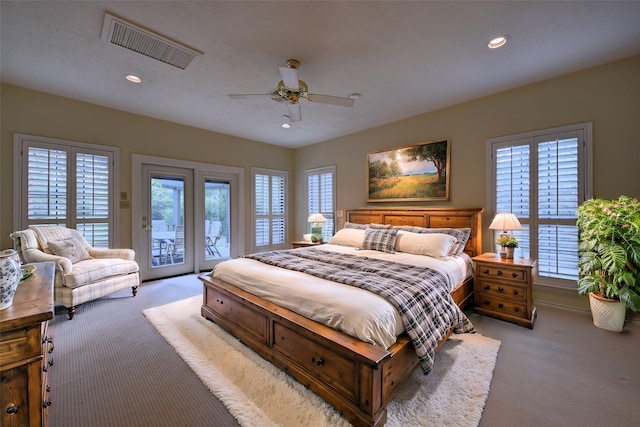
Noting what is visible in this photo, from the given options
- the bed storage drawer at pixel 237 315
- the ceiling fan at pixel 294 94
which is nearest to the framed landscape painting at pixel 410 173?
the ceiling fan at pixel 294 94

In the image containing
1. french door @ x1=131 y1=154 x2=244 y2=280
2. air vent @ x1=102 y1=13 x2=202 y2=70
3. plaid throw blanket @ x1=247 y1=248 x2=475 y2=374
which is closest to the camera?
plaid throw blanket @ x1=247 y1=248 x2=475 y2=374

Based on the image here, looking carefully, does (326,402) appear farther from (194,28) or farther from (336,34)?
(194,28)

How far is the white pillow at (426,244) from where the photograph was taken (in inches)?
125

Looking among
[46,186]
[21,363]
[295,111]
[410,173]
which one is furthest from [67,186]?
[410,173]

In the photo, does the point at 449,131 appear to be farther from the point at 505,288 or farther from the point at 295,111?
the point at 295,111

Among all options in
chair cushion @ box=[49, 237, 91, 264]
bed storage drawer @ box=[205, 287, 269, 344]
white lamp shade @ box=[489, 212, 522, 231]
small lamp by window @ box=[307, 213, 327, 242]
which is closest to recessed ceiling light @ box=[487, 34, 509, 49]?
white lamp shade @ box=[489, 212, 522, 231]

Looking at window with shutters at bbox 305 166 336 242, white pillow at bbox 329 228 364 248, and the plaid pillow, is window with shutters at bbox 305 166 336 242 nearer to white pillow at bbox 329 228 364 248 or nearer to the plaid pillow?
white pillow at bbox 329 228 364 248

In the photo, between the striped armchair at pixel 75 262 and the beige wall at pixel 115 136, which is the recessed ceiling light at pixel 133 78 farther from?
the striped armchair at pixel 75 262

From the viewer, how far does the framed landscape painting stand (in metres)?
4.03

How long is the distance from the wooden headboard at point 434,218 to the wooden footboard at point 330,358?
2.32 meters

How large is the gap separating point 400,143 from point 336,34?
2.53m

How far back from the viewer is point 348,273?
241 cm

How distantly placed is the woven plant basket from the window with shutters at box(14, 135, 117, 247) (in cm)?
632

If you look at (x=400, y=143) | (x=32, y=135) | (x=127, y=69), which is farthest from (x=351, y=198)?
(x=32, y=135)
